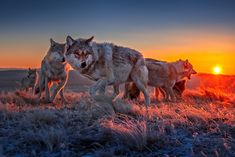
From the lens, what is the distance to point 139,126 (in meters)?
6.41

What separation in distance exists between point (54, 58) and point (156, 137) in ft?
30.5

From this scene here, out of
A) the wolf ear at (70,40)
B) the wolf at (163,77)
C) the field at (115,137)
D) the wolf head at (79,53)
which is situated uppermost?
the wolf ear at (70,40)

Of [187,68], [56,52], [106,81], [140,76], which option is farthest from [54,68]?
[187,68]

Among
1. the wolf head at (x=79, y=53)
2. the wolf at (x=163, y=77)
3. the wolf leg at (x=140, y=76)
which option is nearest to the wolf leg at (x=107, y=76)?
the wolf head at (x=79, y=53)

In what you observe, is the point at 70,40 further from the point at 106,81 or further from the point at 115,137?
the point at 115,137

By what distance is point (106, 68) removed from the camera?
36.4 ft

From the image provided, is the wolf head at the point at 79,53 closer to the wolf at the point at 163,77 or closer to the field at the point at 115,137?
the field at the point at 115,137

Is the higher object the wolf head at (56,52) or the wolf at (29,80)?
the wolf head at (56,52)

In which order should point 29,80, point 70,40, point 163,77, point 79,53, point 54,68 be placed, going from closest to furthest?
1. point 79,53
2. point 70,40
3. point 54,68
4. point 163,77
5. point 29,80

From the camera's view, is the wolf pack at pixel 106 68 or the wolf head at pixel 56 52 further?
the wolf head at pixel 56 52

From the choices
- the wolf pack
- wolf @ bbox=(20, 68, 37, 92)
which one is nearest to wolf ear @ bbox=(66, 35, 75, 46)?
the wolf pack

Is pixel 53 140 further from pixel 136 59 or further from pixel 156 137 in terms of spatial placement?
pixel 136 59

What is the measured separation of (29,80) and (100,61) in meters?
16.5

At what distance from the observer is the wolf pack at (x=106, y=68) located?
10773 mm
